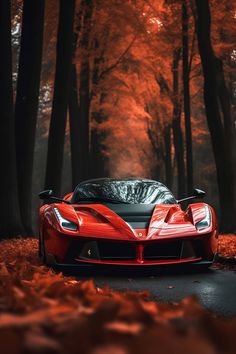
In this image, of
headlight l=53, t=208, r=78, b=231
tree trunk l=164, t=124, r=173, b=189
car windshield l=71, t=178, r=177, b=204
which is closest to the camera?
headlight l=53, t=208, r=78, b=231

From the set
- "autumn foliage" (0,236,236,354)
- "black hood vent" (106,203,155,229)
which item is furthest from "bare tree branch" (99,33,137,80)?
"autumn foliage" (0,236,236,354)

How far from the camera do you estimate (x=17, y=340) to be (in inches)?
56.7

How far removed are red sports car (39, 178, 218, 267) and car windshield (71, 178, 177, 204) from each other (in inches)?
22.4

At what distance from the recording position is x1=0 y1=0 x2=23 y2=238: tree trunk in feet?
41.6

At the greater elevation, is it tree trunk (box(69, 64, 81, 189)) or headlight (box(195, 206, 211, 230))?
tree trunk (box(69, 64, 81, 189))

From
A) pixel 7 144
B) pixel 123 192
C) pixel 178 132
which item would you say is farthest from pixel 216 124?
pixel 178 132

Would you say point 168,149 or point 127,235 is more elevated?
point 127,235

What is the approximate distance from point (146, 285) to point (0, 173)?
6.83 m

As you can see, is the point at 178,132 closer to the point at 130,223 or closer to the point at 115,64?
the point at 115,64

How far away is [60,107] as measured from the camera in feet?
50.9

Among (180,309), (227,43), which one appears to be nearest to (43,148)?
(227,43)

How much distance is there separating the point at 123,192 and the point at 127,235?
176cm

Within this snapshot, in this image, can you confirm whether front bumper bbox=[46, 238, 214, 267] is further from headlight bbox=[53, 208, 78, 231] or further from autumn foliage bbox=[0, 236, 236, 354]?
autumn foliage bbox=[0, 236, 236, 354]

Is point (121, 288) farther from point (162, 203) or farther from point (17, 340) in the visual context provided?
point (17, 340)
